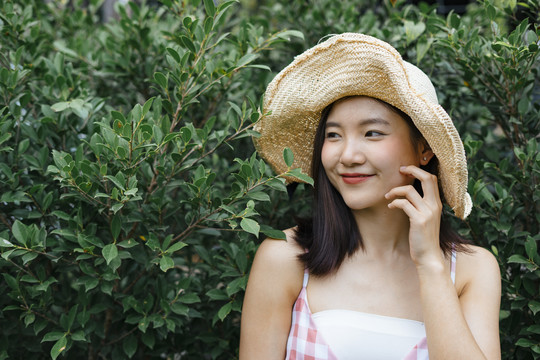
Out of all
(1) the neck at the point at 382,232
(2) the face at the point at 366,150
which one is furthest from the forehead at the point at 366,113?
(1) the neck at the point at 382,232

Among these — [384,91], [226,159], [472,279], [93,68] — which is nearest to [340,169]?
[384,91]

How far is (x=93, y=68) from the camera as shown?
2.99 m

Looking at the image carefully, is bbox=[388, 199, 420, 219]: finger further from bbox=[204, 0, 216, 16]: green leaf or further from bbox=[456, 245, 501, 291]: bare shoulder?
bbox=[204, 0, 216, 16]: green leaf

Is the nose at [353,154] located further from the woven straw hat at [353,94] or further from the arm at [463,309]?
the arm at [463,309]

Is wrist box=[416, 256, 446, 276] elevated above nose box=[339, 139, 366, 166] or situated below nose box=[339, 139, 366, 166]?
below

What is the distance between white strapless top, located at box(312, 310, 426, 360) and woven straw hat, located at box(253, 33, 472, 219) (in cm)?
48

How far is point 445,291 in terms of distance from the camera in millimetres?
2000

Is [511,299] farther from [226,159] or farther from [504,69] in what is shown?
[226,159]

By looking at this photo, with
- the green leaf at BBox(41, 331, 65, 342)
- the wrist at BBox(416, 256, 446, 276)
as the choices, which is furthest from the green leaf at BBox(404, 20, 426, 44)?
the green leaf at BBox(41, 331, 65, 342)

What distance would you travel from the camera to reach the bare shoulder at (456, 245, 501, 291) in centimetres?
219

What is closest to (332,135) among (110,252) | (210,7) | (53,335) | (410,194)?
(410,194)

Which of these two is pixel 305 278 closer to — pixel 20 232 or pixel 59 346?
pixel 59 346

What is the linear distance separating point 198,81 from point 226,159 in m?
0.70

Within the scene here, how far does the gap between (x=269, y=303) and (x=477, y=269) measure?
30.3 inches
